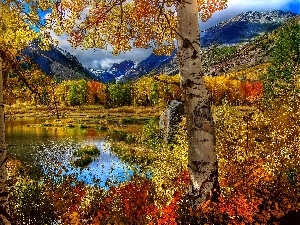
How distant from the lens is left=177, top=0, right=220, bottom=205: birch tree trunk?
18.5 ft

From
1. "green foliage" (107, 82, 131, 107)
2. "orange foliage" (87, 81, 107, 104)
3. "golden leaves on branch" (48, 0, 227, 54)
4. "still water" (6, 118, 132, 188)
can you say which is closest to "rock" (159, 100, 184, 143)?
"still water" (6, 118, 132, 188)

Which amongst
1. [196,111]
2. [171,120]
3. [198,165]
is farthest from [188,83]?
[171,120]

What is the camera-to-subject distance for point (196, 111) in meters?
5.64

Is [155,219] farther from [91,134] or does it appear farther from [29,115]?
[29,115]

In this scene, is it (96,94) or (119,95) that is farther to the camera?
(96,94)

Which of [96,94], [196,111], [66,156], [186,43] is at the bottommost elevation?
[66,156]

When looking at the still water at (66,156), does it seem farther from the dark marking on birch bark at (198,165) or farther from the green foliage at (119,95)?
the green foliage at (119,95)

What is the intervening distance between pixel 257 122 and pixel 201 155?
11.9 m

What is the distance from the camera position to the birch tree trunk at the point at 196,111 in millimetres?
5633

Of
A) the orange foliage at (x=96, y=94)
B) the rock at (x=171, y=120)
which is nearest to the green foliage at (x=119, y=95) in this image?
the orange foliage at (x=96, y=94)

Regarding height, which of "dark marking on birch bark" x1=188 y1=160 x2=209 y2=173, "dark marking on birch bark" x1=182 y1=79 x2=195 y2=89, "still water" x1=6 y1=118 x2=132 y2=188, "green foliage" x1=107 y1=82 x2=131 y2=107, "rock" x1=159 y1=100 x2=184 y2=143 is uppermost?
"green foliage" x1=107 y1=82 x2=131 y2=107

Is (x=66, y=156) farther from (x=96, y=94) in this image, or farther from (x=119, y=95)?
(x=96, y=94)

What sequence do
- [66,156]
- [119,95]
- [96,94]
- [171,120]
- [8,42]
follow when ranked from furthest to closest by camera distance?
[96,94] < [119,95] < [171,120] < [66,156] < [8,42]

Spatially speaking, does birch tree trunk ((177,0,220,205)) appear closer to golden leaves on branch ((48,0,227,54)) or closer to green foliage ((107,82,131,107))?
golden leaves on branch ((48,0,227,54))
